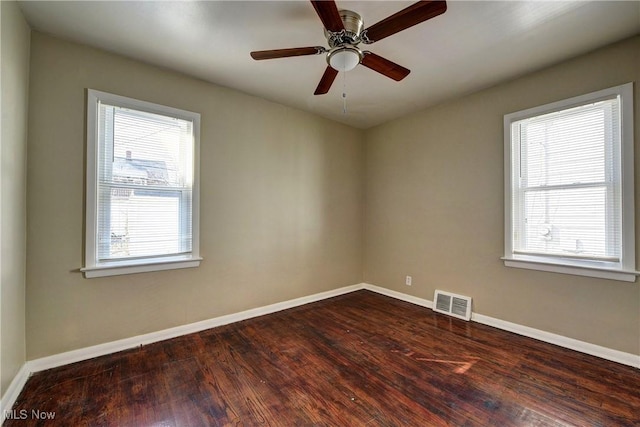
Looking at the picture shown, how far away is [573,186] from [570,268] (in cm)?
76

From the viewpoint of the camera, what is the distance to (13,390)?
185 cm

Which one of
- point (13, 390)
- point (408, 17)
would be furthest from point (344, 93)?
point (13, 390)

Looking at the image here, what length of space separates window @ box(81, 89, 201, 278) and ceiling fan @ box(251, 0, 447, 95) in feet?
4.54

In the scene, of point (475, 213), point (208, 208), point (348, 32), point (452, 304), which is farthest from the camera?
point (452, 304)

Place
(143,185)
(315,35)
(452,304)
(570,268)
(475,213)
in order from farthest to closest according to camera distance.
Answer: (452,304), (475,213), (143,185), (570,268), (315,35)

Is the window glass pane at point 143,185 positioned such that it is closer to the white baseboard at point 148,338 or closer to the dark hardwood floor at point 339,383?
the white baseboard at point 148,338

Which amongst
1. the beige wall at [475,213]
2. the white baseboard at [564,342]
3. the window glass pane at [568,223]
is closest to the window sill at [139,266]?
the beige wall at [475,213]

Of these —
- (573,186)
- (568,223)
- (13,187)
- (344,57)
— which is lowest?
(568,223)

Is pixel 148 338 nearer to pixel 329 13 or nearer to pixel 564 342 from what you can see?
pixel 329 13

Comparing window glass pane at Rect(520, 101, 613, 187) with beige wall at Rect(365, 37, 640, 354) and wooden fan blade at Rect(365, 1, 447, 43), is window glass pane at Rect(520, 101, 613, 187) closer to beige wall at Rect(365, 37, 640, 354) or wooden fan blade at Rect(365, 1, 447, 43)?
beige wall at Rect(365, 37, 640, 354)

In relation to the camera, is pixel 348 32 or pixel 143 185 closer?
pixel 348 32

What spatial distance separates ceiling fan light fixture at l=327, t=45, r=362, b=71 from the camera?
191 centimetres

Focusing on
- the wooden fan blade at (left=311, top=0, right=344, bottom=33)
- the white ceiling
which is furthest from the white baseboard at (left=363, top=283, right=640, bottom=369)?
the wooden fan blade at (left=311, top=0, right=344, bottom=33)

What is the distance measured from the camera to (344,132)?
436 centimetres
